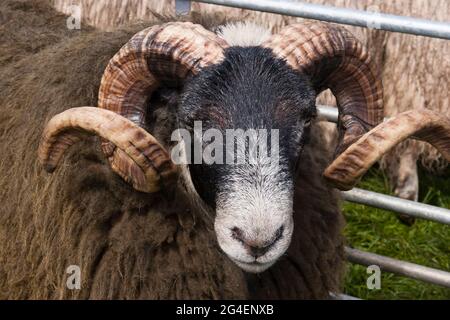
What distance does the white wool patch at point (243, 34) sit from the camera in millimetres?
3506

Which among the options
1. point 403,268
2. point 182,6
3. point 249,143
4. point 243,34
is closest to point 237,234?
point 249,143

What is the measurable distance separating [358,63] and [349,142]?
36 centimetres

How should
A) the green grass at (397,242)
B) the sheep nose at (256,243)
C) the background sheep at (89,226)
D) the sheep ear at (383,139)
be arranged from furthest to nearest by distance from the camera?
the green grass at (397,242), the background sheep at (89,226), the sheep ear at (383,139), the sheep nose at (256,243)

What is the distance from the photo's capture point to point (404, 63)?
623 cm

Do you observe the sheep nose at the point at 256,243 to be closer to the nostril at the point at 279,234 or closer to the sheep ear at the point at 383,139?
the nostril at the point at 279,234

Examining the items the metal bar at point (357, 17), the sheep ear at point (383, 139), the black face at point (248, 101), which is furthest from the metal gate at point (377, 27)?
the black face at point (248, 101)

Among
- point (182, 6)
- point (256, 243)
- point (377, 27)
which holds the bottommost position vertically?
point (256, 243)

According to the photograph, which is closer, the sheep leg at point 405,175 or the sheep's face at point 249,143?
the sheep's face at point 249,143

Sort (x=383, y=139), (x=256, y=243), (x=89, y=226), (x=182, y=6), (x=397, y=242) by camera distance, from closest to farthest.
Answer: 1. (x=256, y=243)
2. (x=383, y=139)
3. (x=89, y=226)
4. (x=182, y=6)
5. (x=397, y=242)

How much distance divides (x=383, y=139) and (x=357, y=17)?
1.06 meters

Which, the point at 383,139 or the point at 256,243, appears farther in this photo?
the point at 383,139

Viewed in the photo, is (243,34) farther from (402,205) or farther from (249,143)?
(402,205)
